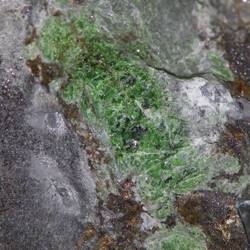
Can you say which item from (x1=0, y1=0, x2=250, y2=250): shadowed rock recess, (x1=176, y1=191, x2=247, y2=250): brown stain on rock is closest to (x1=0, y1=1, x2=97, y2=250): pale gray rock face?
(x1=0, y1=0, x2=250, y2=250): shadowed rock recess

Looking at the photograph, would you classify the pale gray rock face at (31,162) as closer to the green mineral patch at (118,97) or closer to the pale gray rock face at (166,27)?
the green mineral patch at (118,97)

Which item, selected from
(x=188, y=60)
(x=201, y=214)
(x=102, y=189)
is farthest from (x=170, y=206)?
(x=188, y=60)

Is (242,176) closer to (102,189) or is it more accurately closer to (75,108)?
A: (102,189)

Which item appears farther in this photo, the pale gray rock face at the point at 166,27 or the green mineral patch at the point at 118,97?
the pale gray rock face at the point at 166,27

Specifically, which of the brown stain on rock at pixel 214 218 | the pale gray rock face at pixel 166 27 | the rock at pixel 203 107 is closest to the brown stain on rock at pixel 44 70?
the pale gray rock face at pixel 166 27

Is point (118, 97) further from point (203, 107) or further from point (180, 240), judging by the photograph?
point (180, 240)
